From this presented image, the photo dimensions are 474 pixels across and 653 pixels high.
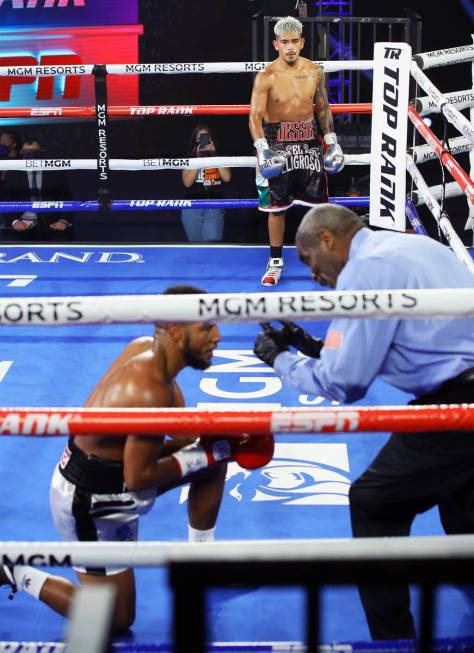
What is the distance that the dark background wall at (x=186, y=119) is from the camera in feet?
29.0

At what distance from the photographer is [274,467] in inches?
133

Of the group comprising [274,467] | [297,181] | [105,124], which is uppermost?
[105,124]

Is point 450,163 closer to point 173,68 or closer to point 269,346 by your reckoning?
point 269,346

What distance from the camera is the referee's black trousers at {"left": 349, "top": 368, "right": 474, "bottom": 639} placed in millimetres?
2305

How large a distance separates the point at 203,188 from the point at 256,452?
217 inches

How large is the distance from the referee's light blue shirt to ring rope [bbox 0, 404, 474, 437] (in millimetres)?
454

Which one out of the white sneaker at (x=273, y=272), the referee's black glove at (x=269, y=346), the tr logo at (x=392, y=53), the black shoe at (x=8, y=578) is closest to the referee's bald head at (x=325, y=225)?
the referee's black glove at (x=269, y=346)

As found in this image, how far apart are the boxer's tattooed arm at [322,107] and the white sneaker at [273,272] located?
87cm

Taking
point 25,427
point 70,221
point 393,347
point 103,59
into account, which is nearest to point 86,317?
point 25,427

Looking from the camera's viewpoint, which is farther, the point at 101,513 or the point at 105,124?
the point at 105,124

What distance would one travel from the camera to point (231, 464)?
135 inches

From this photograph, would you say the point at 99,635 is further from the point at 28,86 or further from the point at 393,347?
the point at 28,86

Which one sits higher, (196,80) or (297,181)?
(196,80)

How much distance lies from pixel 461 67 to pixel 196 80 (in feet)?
8.60
